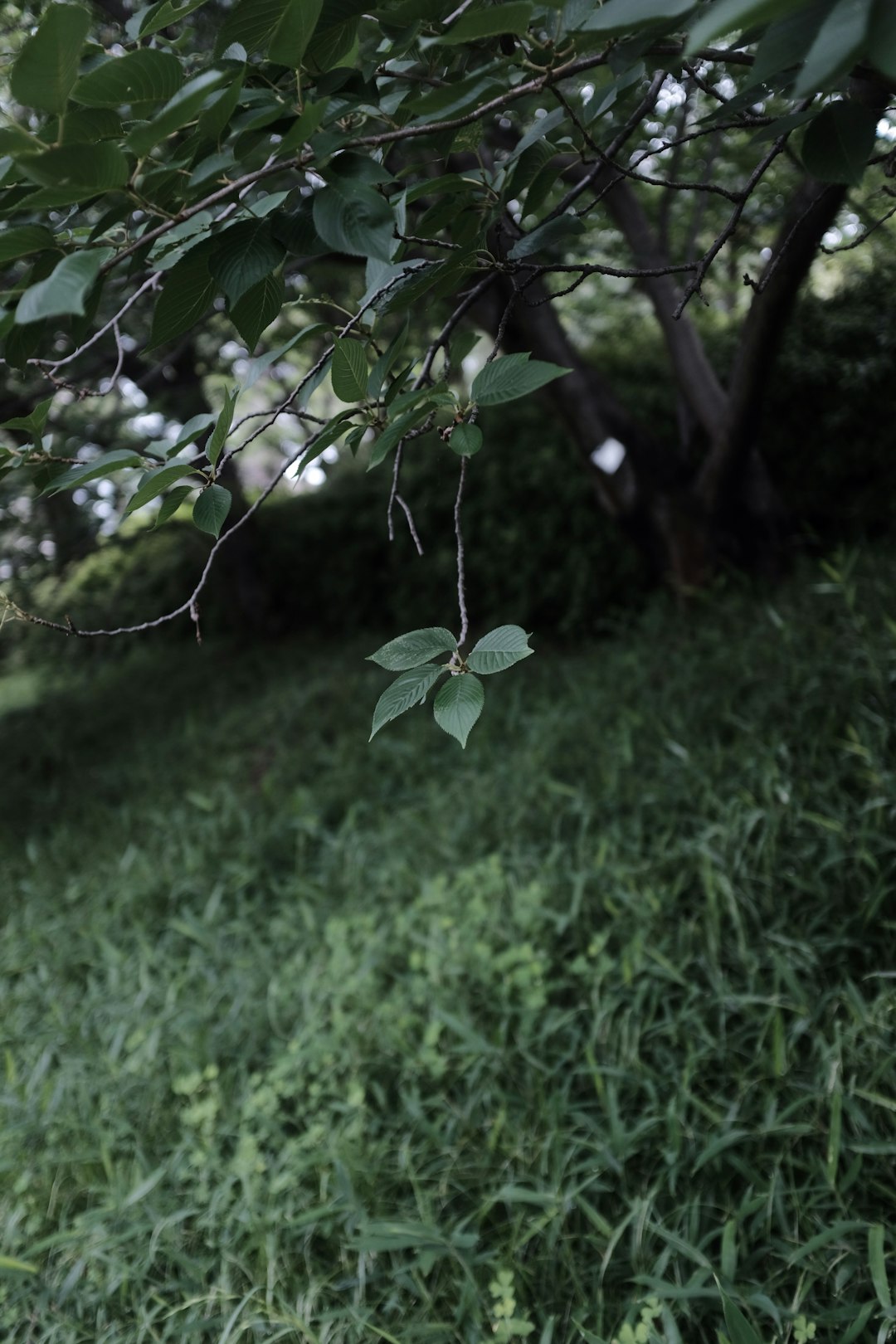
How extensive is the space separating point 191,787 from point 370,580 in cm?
199

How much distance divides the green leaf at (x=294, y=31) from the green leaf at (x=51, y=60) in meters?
0.15

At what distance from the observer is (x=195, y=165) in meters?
0.73

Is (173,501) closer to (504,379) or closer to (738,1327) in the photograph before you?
(504,379)

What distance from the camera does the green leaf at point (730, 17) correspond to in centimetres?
43

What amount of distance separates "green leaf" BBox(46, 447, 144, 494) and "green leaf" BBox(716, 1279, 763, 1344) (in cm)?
140

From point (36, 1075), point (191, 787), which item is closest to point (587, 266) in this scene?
point (36, 1075)

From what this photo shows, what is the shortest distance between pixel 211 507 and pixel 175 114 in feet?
1.24

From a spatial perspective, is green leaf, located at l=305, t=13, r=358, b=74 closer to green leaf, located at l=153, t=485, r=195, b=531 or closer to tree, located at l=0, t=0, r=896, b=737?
tree, located at l=0, t=0, r=896, b=737

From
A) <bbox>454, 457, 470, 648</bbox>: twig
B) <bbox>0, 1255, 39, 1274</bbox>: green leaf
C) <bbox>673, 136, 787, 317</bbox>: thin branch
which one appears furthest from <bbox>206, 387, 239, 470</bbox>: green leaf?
<bbox>0, 1255, 39, 1274</bbox>: green leaf

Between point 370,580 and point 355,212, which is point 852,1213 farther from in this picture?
point 370,580

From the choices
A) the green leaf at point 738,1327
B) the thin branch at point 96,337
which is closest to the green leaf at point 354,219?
the thin branch at point 96,337

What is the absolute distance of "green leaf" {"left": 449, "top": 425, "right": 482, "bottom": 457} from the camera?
0.88 m

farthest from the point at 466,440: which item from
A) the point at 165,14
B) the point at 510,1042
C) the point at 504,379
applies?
the point at 510,1042

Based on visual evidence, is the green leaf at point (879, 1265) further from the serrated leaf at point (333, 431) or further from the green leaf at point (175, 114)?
the green leaf at point (175, 114)
